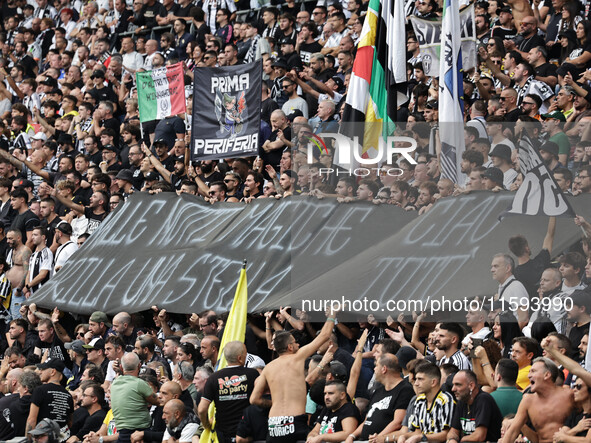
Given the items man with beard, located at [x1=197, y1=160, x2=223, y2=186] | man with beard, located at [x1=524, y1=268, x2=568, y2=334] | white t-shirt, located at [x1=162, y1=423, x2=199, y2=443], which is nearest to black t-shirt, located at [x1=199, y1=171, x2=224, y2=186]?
man with beard, located at [x1=197, y1=160, x2=223, y2=186]

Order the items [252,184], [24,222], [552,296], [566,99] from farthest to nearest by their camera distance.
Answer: [24,222]
[252,184]
[566,99]
[552,296]

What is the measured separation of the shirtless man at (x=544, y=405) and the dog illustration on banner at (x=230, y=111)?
838 centimetres

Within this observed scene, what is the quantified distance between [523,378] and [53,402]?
17.8 feet

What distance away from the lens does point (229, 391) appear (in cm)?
1155

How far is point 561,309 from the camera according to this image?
35.6 ft

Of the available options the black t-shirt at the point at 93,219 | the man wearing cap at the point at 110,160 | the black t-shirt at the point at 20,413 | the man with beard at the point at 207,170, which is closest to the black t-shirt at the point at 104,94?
the man wearing cap at the point at 110,160

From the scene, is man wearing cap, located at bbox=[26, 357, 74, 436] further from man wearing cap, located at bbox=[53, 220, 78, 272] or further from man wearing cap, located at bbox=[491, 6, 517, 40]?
man wearing cap, located at bbox=[491, 6, 517, 40]

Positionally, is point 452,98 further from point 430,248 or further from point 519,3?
point 519,3

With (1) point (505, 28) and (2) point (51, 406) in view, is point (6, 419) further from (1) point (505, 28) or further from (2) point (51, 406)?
(1) point (505, 28)

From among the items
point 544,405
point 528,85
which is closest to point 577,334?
point 544,405

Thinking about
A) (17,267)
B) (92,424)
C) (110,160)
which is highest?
(92,424)

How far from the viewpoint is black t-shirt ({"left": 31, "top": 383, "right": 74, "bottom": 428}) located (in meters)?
13.3

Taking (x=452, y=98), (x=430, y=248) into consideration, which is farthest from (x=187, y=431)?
(x=452, y=98)

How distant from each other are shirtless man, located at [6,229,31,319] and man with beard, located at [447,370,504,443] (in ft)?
31.3
